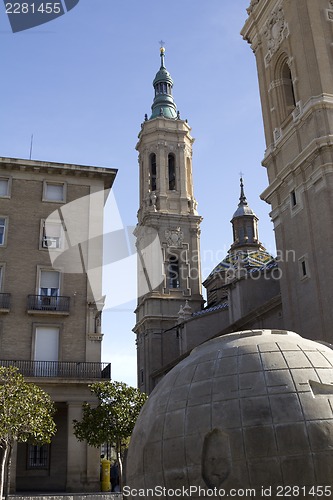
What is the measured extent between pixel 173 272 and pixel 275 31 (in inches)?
1056

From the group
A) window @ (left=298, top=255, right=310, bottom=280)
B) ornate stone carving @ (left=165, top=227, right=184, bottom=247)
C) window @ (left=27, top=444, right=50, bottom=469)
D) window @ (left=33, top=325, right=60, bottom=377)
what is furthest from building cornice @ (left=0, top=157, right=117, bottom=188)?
ornate stone carving @ (left=165, top=227, right=184, bottom=247)

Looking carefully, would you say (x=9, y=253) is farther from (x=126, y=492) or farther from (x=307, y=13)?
(x=126, y=492)

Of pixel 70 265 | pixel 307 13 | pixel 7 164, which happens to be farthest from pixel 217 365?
pixel 307 13

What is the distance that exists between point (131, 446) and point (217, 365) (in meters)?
1.79

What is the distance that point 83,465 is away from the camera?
2472cm

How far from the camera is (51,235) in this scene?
28859mm

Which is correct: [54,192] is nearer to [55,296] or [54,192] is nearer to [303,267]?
[55,296]

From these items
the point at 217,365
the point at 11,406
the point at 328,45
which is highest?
the point at 328,45

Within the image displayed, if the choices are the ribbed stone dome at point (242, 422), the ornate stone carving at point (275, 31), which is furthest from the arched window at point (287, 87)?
the ribbed stone dome at point (242, 422)

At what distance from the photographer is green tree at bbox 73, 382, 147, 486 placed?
23391mm

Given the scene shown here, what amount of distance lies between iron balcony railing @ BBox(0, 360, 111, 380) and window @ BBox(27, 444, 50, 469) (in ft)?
9.61

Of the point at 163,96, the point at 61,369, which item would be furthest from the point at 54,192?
the point at 163,96

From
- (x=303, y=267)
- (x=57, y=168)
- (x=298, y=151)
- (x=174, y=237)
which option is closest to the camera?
(x=303, y=267)

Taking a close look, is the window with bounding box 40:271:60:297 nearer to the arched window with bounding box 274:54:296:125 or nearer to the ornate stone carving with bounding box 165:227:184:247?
the arched window with bounding box 274:54:296:125
